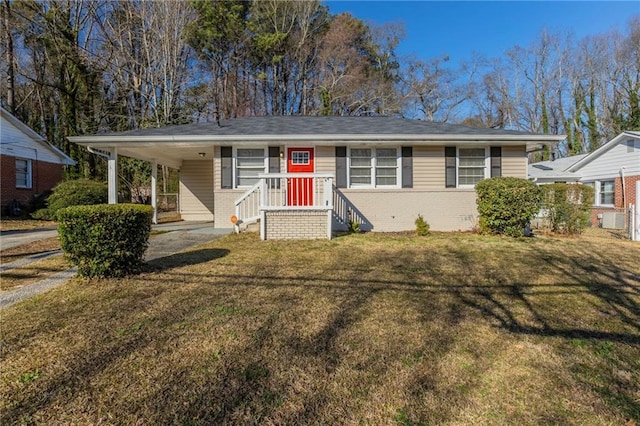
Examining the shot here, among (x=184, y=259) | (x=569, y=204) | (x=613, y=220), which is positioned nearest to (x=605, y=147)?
(x=613, y=220)

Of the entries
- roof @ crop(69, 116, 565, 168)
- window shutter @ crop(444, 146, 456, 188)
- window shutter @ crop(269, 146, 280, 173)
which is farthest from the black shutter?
window shutter @ crop(444, 146, 456, 188)

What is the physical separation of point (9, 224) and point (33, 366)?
40.5 ft

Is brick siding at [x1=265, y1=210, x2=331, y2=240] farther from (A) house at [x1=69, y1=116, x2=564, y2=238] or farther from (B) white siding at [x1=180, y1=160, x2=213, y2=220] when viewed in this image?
(B) white siding at [x1=180, y1=160, x2=213, y2=220]

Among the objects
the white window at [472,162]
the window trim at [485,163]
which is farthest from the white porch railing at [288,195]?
the white window at [472,162]

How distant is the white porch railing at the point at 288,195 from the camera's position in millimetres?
7934

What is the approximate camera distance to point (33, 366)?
2.50 metres

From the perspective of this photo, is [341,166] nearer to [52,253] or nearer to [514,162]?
[514,162]

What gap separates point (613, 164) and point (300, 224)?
15.3 m

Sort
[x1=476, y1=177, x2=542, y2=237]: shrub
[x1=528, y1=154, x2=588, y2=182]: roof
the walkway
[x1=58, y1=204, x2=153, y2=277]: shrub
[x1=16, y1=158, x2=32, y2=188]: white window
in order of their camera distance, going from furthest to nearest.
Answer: [x1=528, y1=154, x2=588, y2=182]: roof, [x1=16, y1=158, x2=32, y2=188]: white window, [x1=476, y1=177, x2=542, y2=237]: shrub, [x1=58, y1=204, x2=153, y2=277]: shrub, the walkway

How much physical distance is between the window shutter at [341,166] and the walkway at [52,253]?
352 cm

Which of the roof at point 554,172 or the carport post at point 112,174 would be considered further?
the roof at point 554,172

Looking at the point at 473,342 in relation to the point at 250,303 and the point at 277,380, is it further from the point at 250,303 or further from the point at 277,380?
the point at 250,303

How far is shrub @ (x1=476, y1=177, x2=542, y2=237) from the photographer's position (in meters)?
8.15

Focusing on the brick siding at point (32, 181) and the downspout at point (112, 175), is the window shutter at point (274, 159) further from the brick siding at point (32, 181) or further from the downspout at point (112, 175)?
the brick siding at point (32, 181)
